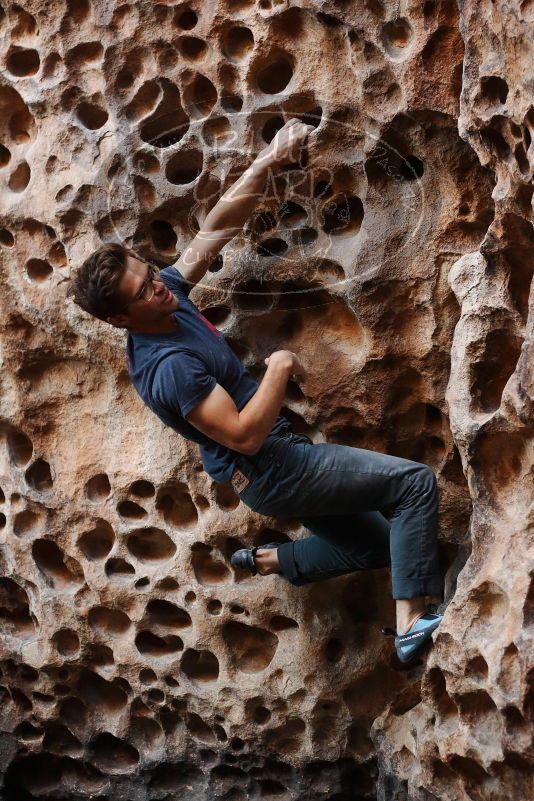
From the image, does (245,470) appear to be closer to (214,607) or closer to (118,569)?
(214,607)

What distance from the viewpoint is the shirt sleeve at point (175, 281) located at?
3.35 metres

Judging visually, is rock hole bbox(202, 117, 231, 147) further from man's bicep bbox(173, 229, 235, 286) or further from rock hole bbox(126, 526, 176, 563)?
rock hole bbox(126, 526, 176, 563)

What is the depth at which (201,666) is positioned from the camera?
154 inches

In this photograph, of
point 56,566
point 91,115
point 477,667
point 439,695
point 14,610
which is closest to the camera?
point 477,667

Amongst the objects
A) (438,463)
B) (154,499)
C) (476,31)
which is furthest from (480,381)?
(154,499)

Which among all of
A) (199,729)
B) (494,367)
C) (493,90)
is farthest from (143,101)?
(199,729)

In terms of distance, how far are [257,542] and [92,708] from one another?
3.01 ft

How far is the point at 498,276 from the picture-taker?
304cm

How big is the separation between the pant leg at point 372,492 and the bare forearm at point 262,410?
161 mm

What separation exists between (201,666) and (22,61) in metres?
2.12

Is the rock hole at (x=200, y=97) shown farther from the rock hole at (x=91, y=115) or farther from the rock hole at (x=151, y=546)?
the rock hole at (x=151, y=546)

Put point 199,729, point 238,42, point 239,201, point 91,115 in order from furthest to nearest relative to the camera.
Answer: point 199,729 < point 91,115 < point 238,42 < point 239,201

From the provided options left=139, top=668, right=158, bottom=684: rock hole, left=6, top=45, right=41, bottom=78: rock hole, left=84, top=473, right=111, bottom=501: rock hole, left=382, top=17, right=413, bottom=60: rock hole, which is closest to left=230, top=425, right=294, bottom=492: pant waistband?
left=84, top=473, right=111, bottom=501: rock hole

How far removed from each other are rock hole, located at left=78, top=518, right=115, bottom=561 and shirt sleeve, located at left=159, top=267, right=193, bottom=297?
96cm
